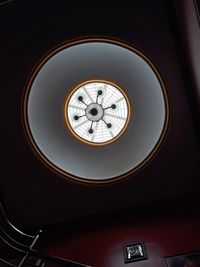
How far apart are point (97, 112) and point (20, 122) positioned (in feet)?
5.16

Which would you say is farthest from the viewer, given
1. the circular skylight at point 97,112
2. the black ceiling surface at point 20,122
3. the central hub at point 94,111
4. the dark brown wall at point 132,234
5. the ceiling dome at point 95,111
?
the central hub at point 94,111

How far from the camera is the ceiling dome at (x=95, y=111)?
5.17 metres

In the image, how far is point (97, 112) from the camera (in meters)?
6.02

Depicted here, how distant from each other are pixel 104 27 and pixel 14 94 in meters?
1.73

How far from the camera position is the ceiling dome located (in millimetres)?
5168

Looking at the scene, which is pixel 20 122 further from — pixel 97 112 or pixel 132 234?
pixel 132 234

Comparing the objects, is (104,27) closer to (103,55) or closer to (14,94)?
(103,55)

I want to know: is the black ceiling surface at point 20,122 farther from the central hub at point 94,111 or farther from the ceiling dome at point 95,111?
the central hub at point 94,111

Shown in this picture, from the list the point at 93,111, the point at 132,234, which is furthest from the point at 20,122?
the point at 132,234

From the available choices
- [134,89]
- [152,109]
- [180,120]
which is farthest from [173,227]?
[134,89]

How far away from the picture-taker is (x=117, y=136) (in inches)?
228

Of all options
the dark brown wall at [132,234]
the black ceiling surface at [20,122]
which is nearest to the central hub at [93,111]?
the black ceiling surface at [20,122]

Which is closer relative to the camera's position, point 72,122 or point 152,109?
point 152,109

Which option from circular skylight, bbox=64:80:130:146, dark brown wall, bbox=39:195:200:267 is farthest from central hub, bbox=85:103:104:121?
dark brown wall, bbox=39:195:200:267
